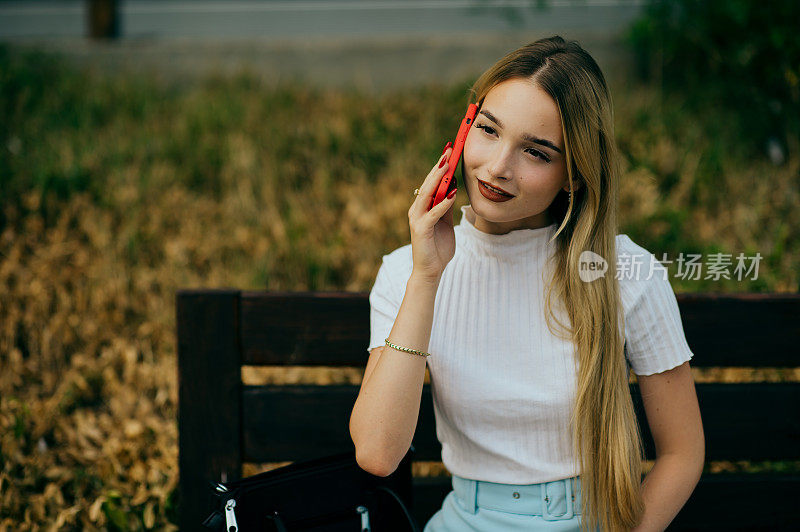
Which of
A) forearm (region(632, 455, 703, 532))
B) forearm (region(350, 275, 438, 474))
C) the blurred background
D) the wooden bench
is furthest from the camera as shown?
the blurred background

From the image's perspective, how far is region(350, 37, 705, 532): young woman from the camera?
1699 millimetres

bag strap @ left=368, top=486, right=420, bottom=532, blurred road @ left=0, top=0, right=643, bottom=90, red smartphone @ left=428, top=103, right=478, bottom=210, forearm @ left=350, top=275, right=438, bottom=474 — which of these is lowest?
bag strap @ left=368, top=486, right=420, bottom=532

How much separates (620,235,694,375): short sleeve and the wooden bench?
48cm

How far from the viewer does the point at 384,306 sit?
190cm

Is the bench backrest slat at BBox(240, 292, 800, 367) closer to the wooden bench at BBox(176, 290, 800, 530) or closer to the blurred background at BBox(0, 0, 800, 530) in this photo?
the wooden bench at BBox(176, 290, 800, 530)

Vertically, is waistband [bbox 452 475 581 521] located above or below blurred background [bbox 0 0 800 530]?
below

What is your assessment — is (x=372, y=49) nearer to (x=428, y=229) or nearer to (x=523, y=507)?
(x=428, y=229)

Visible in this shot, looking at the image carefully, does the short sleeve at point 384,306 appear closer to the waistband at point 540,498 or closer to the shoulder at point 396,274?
the shoulder at point 396,274

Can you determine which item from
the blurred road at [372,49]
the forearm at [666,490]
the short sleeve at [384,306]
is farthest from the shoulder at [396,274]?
the blurred road at [372,49]

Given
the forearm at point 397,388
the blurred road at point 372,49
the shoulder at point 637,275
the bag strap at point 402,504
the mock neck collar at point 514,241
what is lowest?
the bag strap at point 402,504

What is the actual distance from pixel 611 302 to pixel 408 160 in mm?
3250

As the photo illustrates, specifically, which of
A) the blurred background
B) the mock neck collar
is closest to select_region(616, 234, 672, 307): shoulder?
the mock neck collar

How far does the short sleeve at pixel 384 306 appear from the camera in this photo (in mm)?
1862

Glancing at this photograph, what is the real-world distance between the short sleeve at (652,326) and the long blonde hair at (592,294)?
0.05 m
